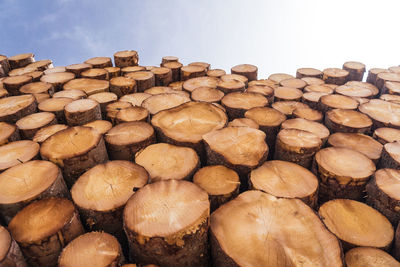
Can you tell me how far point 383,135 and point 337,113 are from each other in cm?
69

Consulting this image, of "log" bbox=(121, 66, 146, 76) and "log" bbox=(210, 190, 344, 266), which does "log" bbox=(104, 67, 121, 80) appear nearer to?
"log" bbox=(121, 66, 146, 76)

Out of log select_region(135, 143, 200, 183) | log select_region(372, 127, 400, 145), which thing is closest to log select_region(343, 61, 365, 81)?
log select_region(372, 127, 400, 145)

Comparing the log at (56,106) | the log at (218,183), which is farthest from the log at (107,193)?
the log at (56,106)

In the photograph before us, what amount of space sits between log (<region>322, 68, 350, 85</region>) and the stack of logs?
3.07 ft

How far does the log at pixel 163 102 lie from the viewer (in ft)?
13.3

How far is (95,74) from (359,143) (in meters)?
5.09

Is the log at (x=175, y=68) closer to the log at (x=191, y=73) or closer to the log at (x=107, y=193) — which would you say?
the log at (x=191, y=73)

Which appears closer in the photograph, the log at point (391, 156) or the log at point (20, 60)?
the log at point (391, 156)

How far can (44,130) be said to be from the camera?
3492mm

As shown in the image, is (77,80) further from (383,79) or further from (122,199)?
(383,79)

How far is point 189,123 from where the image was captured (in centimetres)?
347

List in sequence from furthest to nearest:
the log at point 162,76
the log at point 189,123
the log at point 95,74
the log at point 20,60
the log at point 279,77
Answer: the log at point 20,60 → the log at point 279,77 → the log at point 162,76 → the log at point 95,74 → the log at point 189,123

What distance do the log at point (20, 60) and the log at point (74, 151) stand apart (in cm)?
472

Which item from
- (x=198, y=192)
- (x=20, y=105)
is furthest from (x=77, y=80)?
(x=198, y=192)
